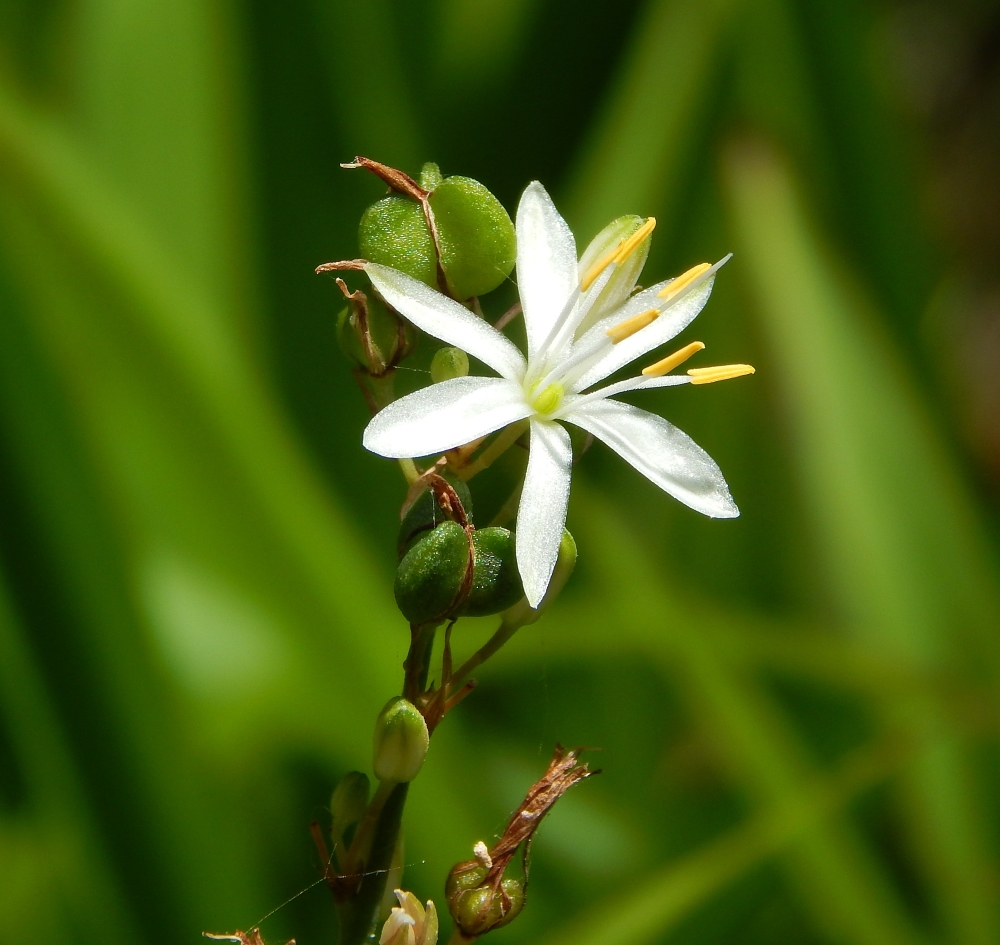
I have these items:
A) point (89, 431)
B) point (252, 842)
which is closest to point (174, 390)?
point (89, 431)

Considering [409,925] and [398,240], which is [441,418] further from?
[409,925]

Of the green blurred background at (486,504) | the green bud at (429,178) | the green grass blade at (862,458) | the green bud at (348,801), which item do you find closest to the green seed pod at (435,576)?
the green bud at (348,801)

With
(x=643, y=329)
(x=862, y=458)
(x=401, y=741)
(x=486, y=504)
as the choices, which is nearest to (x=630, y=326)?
(x=643, y=329)

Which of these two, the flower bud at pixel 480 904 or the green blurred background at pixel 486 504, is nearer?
the flower bud at pixel 480 904

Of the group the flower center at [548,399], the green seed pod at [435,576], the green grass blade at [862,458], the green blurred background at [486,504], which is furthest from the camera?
the green grass blade at [862,458]

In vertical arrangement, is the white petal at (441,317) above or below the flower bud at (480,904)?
above

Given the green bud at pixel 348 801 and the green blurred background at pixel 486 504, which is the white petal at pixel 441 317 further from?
the green blurred background at pixel 486 504

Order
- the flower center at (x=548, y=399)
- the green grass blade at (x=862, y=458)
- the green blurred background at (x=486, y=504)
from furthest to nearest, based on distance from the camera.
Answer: the green grass blade at (x=862, y=458) → the green blurred background at (x=486, y=504) → the flower center at (x=548, y=399)

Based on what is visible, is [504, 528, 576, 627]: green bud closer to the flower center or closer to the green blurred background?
the flower center
